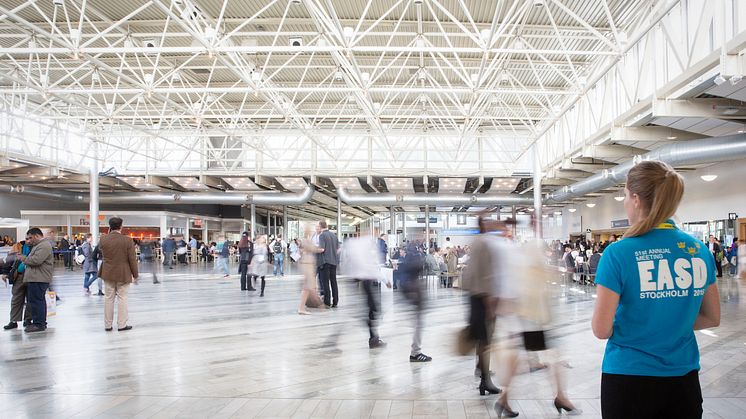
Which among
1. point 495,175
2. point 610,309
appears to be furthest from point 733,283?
point 610,309

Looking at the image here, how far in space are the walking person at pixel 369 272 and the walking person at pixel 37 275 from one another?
4387mm

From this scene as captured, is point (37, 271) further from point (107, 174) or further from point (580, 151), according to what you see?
point (107, 174)

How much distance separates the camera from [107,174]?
2453 cm

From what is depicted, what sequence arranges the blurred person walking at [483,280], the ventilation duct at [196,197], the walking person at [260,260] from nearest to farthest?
the blurred person walking at [483,280], the walking person at [260,260], the ventilation duct at [196,197]

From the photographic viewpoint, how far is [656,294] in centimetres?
180

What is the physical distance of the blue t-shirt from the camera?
1780 millimetres

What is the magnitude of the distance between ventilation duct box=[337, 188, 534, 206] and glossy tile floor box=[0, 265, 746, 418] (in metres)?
18.3

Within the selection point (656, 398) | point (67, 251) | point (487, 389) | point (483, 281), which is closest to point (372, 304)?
point (487, 389)

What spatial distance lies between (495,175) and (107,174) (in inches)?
703

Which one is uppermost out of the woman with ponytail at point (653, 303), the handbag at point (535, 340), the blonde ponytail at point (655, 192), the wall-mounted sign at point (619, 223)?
the wall-mounted sign at point (619, 223)

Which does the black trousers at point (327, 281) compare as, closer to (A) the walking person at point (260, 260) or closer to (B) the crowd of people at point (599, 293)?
(B) the crowd of people at point (599, 293)

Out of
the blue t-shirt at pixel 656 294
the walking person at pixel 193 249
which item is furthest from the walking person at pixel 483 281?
the walking person at pixel 193 249

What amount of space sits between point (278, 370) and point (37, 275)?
14.6 ft

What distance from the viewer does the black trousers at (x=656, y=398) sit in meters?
1.81
